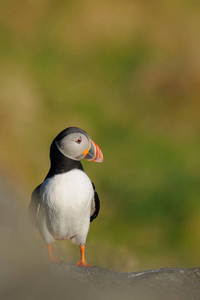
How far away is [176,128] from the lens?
33.6 feet

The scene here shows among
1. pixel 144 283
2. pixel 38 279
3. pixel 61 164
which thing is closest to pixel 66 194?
pixel 61 164

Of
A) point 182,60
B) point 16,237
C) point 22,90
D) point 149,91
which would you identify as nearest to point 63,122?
point 22,90

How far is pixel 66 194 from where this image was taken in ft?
13.1

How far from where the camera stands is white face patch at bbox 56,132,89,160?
4.14m

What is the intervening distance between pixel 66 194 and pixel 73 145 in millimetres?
374

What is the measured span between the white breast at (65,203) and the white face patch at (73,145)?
0.13 metres

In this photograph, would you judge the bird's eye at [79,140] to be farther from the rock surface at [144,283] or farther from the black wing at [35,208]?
the rock surface at [144,283]

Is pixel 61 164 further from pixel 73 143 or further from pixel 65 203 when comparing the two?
pixel 65 203

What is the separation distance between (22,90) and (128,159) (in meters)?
2.25

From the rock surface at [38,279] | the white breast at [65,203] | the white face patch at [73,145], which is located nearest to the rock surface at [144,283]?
the rock surface at [38,279]

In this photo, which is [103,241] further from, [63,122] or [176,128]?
[176,128]

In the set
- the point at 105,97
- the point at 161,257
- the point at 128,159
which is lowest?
the point at 161,257

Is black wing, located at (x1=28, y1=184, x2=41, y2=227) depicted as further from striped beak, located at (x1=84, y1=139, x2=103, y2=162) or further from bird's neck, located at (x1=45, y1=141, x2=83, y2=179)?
striped beak, located at (x1=84, y1=139, x2=103, y2=162)

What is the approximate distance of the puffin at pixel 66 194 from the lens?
4023mm
